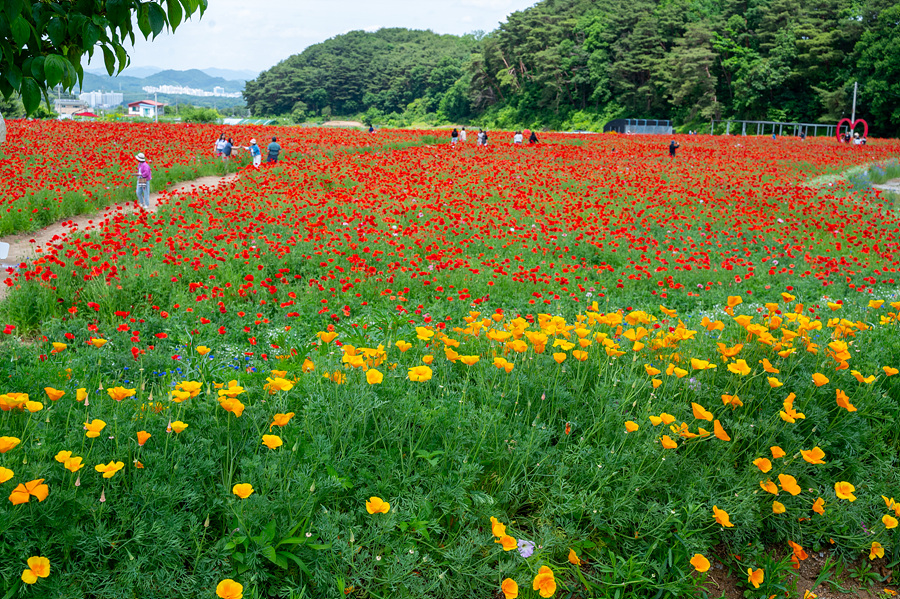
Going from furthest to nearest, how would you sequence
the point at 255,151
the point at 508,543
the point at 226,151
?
1. the point at 226,151
2. the point at 255,151
3. the point at 508,543

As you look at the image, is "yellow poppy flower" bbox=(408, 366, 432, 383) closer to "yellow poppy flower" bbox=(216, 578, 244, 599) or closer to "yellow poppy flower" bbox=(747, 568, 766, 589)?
"yellow poppy flower" bbox=(216, 578, 244, 599)

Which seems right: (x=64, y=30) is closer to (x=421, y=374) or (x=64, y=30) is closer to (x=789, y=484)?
(x=421, y=374)

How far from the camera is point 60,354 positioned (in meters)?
4.57

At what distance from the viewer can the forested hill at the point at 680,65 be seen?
4784cm

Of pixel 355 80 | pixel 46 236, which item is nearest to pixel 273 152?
pixel 46 236

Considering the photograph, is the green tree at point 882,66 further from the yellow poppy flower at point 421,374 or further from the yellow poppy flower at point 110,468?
the yellow poppy flower at point 110,468

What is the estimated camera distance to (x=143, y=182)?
513 inches

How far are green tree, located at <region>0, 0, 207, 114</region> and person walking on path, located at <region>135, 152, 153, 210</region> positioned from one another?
1145cm

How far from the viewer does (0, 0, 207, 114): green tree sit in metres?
2.21

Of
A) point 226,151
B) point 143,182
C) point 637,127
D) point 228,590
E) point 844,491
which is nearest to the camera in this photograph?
point 228,590

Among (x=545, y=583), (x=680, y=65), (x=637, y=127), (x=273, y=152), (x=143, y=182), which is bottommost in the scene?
(x=545, y=583)

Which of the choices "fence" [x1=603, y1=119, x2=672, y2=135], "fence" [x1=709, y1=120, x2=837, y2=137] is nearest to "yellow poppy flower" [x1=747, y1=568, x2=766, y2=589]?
"fence" [x1=603, y1=119, x2=672, y2=135]

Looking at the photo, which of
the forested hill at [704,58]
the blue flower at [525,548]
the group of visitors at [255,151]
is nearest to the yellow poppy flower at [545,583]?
the blue flower at [525,548]

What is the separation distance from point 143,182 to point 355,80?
12066cm
